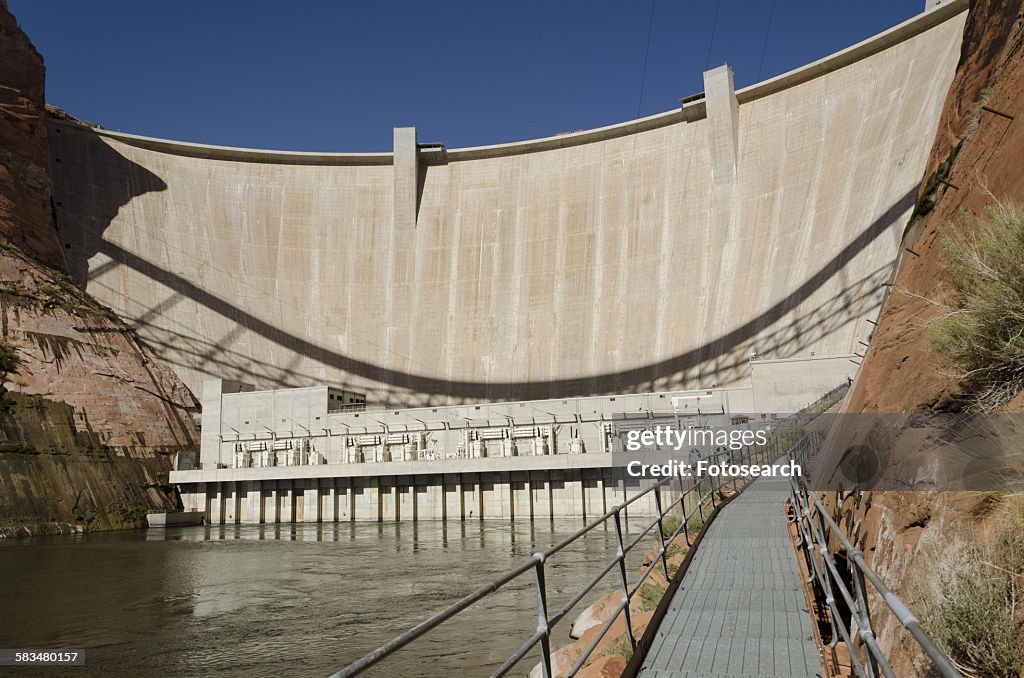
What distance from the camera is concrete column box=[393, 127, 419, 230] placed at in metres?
48.6

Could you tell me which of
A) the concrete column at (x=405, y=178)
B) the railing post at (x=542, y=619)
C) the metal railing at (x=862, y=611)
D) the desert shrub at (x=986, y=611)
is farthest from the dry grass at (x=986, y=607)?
the concrete column at (x=405, y=178)

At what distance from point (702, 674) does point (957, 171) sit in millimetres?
5901

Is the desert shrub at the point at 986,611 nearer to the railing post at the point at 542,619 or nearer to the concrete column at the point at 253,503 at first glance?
the railing post at the point at 542,619

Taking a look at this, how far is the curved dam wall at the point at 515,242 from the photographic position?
38.8m

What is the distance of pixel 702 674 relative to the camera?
5.03m

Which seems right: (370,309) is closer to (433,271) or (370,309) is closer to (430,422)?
(433,271)

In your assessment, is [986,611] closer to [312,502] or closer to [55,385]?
[312,502]

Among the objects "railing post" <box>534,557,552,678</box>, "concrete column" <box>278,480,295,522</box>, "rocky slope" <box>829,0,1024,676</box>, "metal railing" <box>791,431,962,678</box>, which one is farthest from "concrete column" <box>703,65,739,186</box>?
"railing post" <box>534,557,552,678</box>

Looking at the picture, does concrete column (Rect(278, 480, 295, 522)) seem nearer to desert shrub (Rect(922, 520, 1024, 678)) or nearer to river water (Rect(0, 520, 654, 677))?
river water (Rect(0, 520, 654, 677))

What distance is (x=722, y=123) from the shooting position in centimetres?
4300

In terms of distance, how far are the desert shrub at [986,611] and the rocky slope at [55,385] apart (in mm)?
34643

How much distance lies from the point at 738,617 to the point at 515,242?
4143 centimetres

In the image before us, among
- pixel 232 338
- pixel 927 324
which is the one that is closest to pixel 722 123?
pixel 232 338

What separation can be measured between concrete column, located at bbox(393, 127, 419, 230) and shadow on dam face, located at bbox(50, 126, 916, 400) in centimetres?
939
